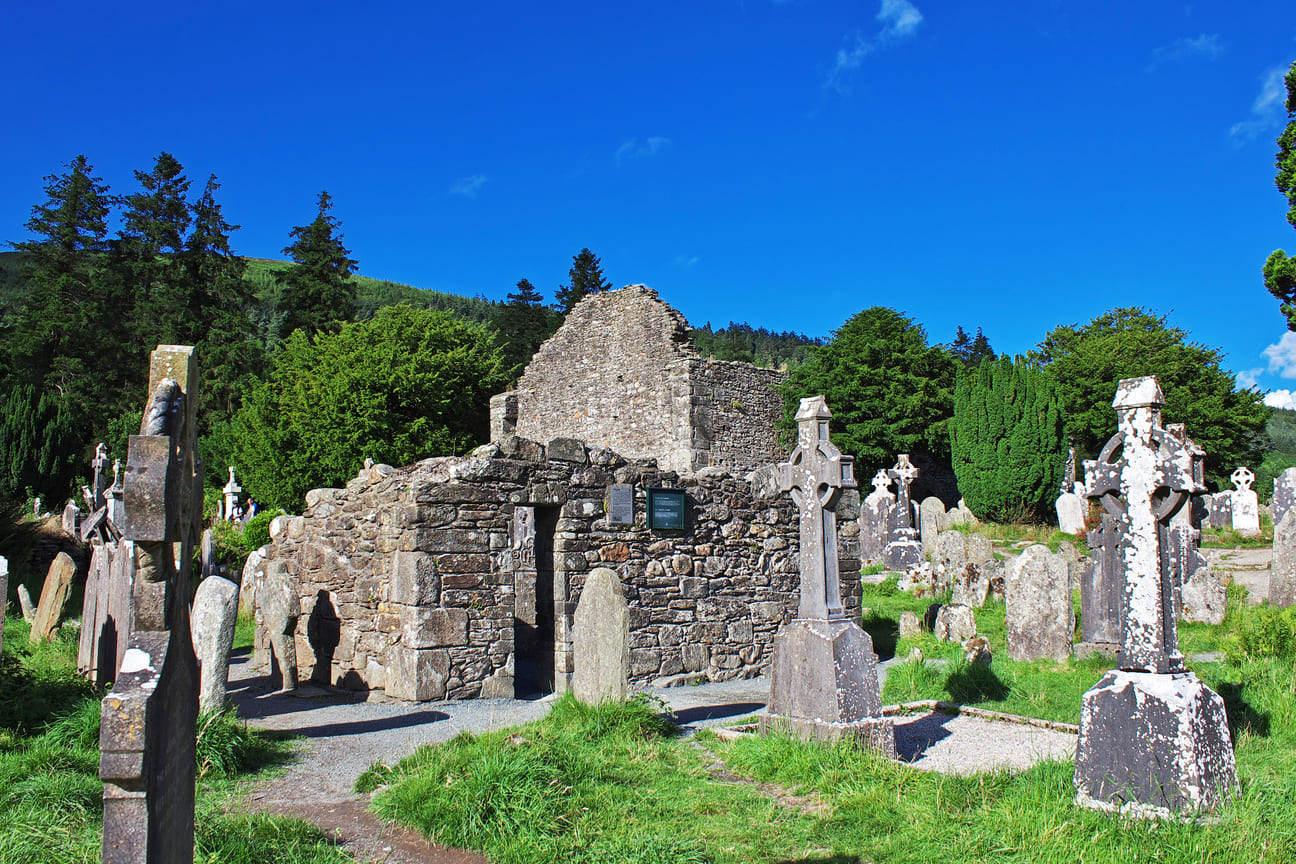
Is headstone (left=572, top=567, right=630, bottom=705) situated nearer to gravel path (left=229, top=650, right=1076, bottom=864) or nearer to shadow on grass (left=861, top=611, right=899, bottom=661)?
gravel path (left=229, top=650, right=1076, bottom=864)

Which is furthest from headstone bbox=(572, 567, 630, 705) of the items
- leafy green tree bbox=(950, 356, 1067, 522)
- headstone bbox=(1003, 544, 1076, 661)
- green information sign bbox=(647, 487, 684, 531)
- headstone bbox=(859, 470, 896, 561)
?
leafy green tree bbox=(950, 356, 1067, 522)

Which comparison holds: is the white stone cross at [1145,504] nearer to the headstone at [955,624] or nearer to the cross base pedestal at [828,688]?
the cross base pedestal at [828,688]

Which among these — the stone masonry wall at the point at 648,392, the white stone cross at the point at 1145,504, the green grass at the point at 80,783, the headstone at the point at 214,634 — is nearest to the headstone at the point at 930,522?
the stone masonry wall at the point at 648,392

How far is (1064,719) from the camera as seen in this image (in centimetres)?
689

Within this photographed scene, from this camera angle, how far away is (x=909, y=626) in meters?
11.7

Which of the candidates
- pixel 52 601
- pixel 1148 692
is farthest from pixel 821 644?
pixel 52 601

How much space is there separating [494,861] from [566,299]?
39115 mm

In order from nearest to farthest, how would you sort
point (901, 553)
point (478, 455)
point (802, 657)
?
1. point (802, 657)
2. point (478, 455)
3. point (901, 553)

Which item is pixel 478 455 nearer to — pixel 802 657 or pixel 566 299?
pixel 802 657

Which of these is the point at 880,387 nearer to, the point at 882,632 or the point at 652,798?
the point at 882,632

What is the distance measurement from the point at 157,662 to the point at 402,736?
4418 millimetres

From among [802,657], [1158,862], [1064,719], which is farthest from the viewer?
[1064,719]

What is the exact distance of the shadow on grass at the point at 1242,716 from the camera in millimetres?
5836

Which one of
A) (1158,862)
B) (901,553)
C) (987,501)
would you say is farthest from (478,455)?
(987,501)
